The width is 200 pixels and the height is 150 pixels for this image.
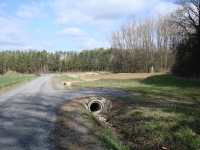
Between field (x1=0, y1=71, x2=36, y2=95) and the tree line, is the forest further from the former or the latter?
field (x1=0, y1=71, x2=36, y2=95)

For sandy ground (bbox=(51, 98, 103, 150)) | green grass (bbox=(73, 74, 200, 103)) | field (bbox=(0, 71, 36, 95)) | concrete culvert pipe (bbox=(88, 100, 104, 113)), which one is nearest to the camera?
sandy ground (bbox=(51, 98, 103, 150))

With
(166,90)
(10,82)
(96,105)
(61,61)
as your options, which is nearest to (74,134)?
(96,105)

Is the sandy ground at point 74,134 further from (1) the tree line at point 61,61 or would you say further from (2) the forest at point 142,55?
(1) the tree line at point 61,61

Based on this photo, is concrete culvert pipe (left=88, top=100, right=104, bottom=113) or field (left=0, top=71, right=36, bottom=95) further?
field (left=0, top=71, right=36, bottom=95)

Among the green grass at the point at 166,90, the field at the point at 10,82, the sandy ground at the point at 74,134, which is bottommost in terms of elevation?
the field at the point at 10,82

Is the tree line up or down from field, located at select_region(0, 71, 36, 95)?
up

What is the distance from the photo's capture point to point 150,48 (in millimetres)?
69312

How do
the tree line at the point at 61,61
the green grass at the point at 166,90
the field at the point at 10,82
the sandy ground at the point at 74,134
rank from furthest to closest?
the tree line at the point at 61,61 < the field at the point at 10,82 < the green grass at the point at 166,90 < the sandy ground at the point at 74,134

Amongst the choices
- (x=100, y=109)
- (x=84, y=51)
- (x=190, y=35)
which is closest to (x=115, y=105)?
(x=100, y=109)

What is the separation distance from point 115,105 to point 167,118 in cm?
557

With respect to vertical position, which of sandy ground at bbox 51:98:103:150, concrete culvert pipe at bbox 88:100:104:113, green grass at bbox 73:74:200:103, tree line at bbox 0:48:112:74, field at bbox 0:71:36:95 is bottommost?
concrete culvert pipe at bbox 88:100:104:113

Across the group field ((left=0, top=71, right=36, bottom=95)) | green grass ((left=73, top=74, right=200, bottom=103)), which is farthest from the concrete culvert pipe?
field ((left=0, top=71, right=36, bottom=95))

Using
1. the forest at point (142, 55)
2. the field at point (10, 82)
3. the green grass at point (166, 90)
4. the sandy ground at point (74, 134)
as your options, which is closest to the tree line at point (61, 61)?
the forest at point (142, 55)

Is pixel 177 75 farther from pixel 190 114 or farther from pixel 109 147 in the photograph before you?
pixel 109 147
